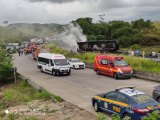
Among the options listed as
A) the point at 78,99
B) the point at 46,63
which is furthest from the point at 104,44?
the point at 78,99

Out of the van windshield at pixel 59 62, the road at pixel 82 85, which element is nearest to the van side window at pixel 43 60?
the van windshield at pixel 59 62

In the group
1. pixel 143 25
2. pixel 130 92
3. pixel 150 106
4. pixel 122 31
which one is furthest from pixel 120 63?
pixel 143 25

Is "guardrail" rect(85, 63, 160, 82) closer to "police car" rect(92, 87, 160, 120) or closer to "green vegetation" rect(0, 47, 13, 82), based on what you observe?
"green vegetation" rect(0, 47, 13, 82)

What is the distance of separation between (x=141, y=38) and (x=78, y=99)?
54.4 meters

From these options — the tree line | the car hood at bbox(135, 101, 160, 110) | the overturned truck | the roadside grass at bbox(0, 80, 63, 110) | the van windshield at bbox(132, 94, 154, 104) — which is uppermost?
the tree line

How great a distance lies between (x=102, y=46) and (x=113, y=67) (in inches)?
1193

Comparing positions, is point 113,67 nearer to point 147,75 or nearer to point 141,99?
point 147,75

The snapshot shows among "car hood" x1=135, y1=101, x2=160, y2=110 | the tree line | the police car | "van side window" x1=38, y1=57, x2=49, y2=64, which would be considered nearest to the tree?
the tree line

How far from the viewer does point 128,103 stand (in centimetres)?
1666

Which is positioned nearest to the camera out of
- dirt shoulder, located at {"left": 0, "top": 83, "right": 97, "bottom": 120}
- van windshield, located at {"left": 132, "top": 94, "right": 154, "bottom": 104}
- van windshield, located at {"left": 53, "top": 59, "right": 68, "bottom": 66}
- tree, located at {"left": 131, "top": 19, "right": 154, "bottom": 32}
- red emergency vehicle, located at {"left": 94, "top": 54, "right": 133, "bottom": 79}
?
van windshield, located at {"left": 132, "top": 94, "right": 154, "bottom": 104}

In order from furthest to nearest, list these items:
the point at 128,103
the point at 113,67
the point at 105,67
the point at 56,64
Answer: the point at 56,64
the point at 105,67
the point at 113,67
the point at 128,103

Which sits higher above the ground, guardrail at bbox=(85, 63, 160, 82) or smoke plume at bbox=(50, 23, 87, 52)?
smoke plume at bbox=(50, 23, 87, 52)

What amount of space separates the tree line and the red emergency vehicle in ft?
132

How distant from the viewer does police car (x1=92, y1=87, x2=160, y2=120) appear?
15.8m
